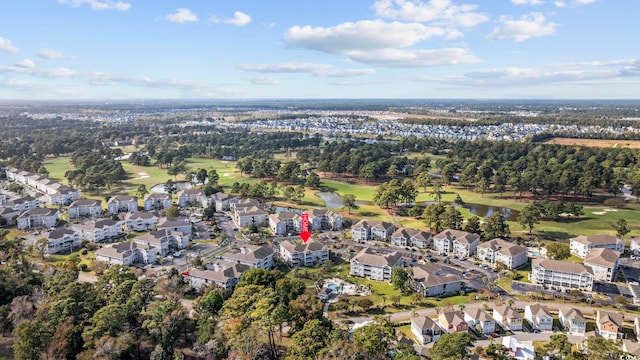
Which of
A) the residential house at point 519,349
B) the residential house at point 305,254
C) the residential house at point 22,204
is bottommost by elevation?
the residential house at point 519,349

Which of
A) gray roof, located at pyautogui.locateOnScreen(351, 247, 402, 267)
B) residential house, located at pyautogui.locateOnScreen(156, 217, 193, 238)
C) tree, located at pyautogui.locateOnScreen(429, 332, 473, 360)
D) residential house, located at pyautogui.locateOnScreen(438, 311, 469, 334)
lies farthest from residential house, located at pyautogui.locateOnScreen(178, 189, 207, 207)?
tree, located at pyautogui.locateOnScreen(429, 332, 473, 360)

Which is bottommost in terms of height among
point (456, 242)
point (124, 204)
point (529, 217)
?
point (456, 242)

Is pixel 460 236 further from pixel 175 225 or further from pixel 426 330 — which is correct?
pixel 175 225

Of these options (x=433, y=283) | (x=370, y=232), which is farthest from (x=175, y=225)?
(x=433, y=283)

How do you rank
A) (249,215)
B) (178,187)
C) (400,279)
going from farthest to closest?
1. (178,187)
2. (249,215)
3. (400,279)

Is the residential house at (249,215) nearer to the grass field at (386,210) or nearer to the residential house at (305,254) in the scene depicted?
the grass field at (386,210)

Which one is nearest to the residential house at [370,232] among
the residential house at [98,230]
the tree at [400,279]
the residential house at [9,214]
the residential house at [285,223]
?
the residential house at [285,223]

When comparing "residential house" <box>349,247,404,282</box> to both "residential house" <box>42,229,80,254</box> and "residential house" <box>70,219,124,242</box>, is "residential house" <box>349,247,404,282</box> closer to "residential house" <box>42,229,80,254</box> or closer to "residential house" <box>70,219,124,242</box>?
"residential house" <box>70,219,124,242</box>
